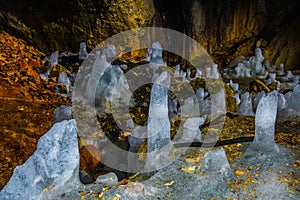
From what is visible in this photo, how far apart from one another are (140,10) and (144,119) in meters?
3.41

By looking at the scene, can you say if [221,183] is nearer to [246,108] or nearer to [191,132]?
[191,132]

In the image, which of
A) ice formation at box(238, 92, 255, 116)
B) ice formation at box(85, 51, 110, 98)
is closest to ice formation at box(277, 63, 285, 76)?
ice formation at box(238, 92, 255, 116)

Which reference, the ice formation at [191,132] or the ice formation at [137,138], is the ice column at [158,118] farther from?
the ice formation at [137,138]

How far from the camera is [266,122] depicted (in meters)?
2.36

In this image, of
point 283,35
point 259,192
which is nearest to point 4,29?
point 259,192

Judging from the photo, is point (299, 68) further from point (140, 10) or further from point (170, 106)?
point (170, 106)

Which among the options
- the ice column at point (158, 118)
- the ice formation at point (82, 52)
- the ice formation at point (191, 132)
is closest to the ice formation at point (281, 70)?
the ice formation at point (82, 52)

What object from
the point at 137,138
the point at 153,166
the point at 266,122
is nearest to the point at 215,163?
the point at 153,166

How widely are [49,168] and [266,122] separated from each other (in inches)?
76.9

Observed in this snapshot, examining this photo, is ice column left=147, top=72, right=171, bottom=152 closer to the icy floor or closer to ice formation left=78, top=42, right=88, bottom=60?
the icy floor

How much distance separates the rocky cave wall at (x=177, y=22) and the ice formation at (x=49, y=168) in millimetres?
4573

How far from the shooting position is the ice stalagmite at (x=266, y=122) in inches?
91.3

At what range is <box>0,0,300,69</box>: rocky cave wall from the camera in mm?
6023

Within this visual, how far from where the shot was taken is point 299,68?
8828mm
